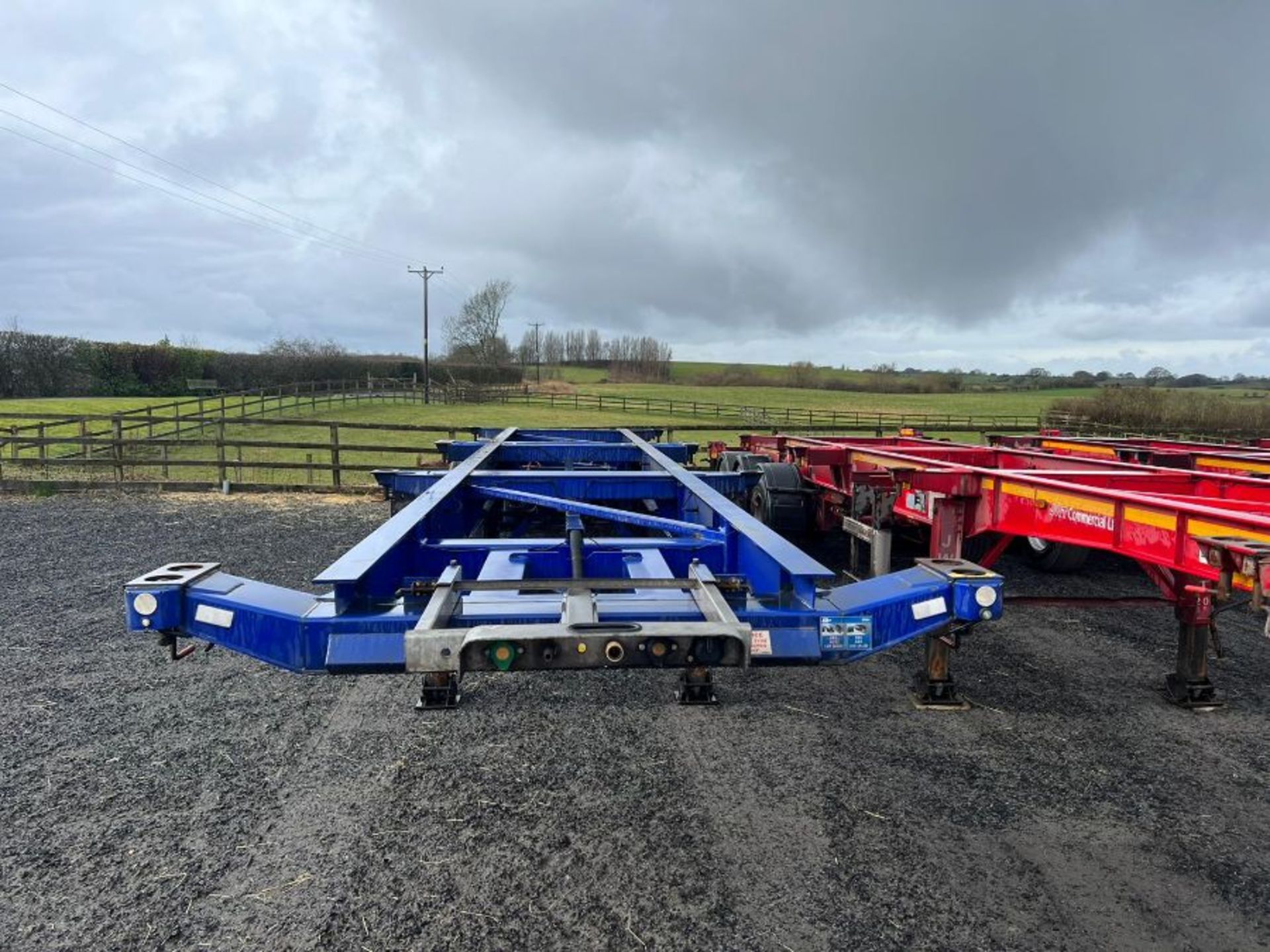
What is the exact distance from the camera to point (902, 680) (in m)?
4.56

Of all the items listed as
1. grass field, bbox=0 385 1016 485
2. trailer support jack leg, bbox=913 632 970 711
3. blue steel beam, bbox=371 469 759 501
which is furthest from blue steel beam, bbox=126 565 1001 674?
grass field, bbox=0 385 1016 485

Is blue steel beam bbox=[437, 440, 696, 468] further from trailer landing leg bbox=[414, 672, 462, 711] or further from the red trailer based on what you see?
trailer landing leg bbox=[414, 672, 462, 711]

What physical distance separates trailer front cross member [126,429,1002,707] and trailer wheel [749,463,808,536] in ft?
11.1

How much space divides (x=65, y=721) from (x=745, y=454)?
6150 millimetres

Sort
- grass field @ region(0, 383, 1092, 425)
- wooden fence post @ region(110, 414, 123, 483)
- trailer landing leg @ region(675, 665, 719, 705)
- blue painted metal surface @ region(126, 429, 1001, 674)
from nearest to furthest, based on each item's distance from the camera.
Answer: blue painted metal surface @ region(126, 429, 1001, 674) → trailer landing leg @ region(675, 665, 719, 705) → wooden fence post @ region(110, 414, 123, 483) → grass field @ region(0, 383, 1092, 425)

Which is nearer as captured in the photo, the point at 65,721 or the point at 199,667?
the point at 65,721

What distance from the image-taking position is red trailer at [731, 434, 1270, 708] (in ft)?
10.6

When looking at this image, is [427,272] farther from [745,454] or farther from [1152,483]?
[1152,483]

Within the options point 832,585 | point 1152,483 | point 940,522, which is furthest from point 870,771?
point 832,585

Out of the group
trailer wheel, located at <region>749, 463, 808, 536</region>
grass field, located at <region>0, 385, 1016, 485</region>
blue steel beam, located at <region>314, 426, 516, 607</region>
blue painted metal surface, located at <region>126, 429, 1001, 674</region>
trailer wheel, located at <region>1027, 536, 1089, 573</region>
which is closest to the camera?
blue painted metal surface, located at <region>126, 429, 1001, 674</region>

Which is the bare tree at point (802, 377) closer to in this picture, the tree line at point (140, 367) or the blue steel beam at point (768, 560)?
the tree line at point (140, 367)

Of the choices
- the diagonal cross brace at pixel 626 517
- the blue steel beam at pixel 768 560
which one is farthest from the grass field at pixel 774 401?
the blue steel beam at pixel 768 560

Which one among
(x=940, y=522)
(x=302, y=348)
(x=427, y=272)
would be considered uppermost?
(x=427, y=272)

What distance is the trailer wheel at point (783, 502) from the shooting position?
271 inches
